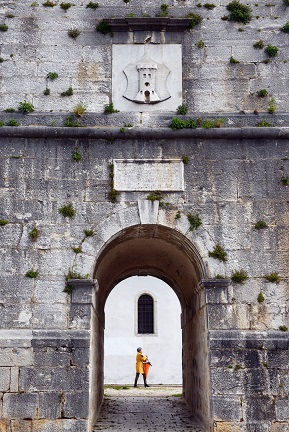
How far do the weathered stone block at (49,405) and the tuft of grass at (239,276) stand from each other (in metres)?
2.97

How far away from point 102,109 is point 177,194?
72.9 inches

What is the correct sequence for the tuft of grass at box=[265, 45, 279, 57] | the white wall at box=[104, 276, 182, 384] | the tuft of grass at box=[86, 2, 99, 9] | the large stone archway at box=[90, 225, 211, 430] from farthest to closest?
the white wall at box=[104, 276, 182, 384]
the tuft of grass at box=[86, 2, 99, 9]
the tuft of grass at box=[265, 45, 279, 57]
the large stone archway at box=[90, 225, 211, 430]

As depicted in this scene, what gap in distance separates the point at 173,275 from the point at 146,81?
14.2 ft

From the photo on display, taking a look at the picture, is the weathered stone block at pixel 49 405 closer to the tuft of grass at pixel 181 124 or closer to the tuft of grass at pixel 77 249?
the tuft of grass at pixel 77 249

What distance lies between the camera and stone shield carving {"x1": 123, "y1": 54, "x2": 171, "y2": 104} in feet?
29.4

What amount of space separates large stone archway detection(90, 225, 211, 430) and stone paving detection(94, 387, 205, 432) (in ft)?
0.77

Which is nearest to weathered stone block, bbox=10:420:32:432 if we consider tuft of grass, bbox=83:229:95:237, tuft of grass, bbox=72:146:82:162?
tuft of grass, bbox=83:229:95:237

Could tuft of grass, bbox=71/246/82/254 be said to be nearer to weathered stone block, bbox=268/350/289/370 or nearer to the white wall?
weathered stone block, bbox=268/350/289/370

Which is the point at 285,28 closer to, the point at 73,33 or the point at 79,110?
the point at 73,33

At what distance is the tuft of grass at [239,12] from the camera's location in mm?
9362

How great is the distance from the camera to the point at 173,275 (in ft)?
38.1

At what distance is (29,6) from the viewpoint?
31.1 ft

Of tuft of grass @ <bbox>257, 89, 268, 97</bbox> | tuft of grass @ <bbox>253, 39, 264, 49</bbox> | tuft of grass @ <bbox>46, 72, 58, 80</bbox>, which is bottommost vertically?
Result: tuft of grass @ <bbox>257, 89, 268, 97</bbox>

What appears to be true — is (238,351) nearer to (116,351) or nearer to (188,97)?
(188,97)
